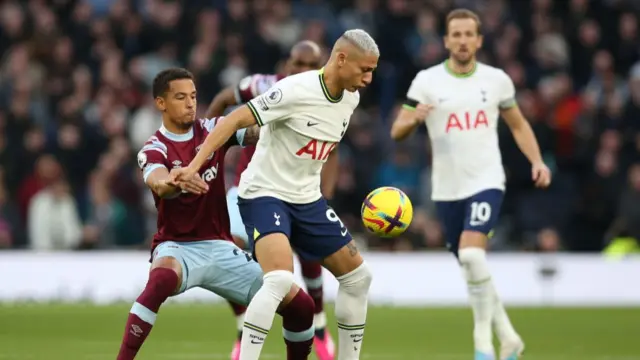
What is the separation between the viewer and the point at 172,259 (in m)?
7.85

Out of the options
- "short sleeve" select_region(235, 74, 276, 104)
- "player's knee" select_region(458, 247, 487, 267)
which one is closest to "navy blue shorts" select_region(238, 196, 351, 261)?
"player's knee" select_region(458, 247, 487, 267)

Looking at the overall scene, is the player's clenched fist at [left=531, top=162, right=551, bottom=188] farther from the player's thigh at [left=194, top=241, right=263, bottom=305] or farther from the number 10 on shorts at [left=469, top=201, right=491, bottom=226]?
the player's thigh at [left=194, top=241, right=263, bottom=305]

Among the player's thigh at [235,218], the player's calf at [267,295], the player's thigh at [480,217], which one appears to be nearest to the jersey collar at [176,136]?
the player's calf at [267,295]

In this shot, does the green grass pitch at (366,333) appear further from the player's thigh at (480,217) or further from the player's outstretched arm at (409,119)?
the player's outstretched arm at (409,119)

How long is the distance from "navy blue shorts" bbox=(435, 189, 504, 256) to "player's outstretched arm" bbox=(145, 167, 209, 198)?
274cm

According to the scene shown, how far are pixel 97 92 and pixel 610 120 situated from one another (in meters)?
7.20

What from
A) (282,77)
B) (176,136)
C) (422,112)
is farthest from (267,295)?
(282,77)

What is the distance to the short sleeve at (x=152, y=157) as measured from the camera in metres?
7.79

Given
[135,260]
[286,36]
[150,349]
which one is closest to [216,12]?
[286,36]

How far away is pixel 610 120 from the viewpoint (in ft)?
59.1

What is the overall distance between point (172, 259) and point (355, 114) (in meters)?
10.5

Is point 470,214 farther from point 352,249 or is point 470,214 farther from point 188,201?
point 188,201

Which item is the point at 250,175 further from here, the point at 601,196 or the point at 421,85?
the point at 601,196

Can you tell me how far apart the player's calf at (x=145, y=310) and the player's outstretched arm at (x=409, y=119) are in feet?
8.68
